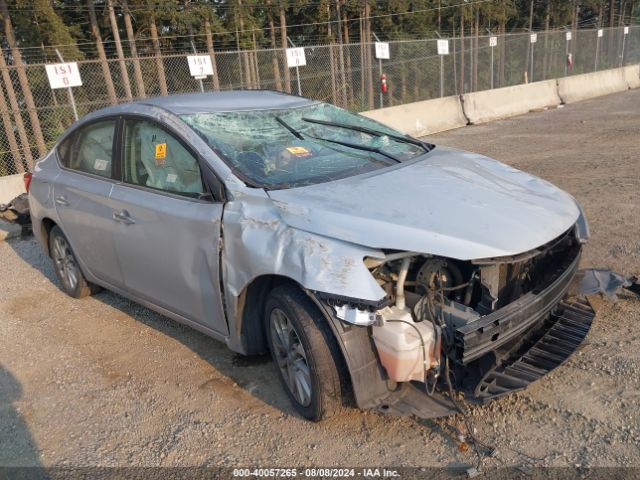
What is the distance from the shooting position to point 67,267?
200 inches

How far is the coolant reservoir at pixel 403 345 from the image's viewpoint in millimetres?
2646

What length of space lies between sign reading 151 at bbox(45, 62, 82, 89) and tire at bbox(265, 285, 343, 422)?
9.17 metres

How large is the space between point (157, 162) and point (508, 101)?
51.5ft

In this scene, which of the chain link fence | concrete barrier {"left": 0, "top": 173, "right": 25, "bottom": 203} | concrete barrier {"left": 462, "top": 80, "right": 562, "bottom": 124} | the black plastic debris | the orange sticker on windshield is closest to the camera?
the orange sticker on windshield

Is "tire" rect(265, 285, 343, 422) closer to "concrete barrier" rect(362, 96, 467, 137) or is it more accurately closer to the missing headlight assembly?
the missing headlight assembly

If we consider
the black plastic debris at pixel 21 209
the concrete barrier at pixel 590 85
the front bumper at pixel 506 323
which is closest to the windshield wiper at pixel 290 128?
the front bumper at pixel 506 323

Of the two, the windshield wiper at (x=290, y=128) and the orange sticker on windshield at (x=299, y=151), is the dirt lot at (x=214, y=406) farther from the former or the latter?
the windshield wiper at (x=290, y=128)

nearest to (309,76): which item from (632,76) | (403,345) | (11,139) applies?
(11,139)

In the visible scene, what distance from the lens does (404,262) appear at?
2793mm

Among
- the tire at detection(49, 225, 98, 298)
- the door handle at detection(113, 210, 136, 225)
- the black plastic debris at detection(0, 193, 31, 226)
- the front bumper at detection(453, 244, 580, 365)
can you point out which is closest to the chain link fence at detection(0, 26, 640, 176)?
the black plastic debris at detection(0, 193, 31, 226)

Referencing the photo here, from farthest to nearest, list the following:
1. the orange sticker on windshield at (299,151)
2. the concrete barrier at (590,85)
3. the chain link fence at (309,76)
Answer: the concrete barrier at (590,85) → the chain link fence at (309,76) → the orange sticker on windshield at (299,151)

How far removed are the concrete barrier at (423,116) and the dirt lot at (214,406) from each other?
30.7 ft

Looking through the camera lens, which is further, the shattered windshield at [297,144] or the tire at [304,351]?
the shattered windshield at [297,144]

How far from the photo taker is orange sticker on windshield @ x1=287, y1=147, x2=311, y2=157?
3.57 m
